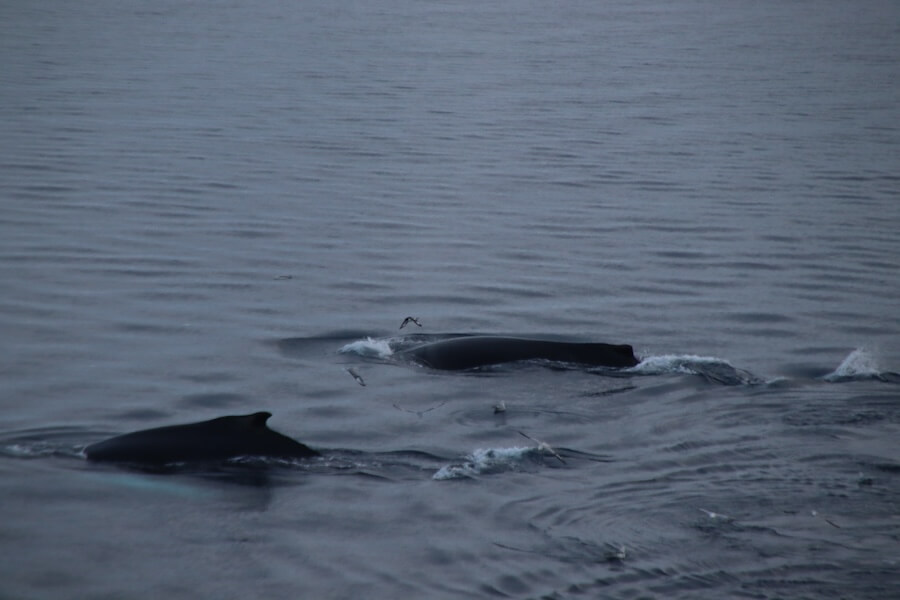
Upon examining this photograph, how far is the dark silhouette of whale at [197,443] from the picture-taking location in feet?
26.9

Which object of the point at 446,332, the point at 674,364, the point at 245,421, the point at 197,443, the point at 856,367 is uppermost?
the point at 245,421

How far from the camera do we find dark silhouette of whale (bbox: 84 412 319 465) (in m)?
8.19

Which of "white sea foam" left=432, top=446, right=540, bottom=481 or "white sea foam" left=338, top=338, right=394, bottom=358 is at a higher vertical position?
"white sea foam" left=338, top=338, right=394, bottom=358

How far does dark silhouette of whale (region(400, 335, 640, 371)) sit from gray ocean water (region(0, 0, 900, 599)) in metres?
0.19

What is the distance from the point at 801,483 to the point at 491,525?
2144 millimetres

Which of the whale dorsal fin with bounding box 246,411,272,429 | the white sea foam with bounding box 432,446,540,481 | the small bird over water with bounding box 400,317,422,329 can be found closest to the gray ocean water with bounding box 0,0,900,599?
the white sea foam with bounding box 432,446,540,481

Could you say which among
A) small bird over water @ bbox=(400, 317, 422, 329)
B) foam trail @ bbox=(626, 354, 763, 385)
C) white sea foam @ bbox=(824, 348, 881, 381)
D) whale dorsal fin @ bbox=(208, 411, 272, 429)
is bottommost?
white sea foam @ bbox=(824, 348, 881, 381)

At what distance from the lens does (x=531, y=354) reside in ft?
35.8

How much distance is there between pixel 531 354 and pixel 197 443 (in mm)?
3567

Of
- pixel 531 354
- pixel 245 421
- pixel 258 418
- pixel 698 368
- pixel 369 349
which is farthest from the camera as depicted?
pixel 369 349

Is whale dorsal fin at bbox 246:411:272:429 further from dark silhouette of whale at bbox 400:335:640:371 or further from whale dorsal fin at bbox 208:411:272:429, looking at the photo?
dark silhouette of whale at bbox 400:335:640:371

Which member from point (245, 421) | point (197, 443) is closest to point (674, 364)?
point (245, 421)

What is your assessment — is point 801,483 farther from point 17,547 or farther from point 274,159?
point 274,159

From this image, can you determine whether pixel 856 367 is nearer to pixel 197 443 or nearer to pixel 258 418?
pixel 258 418
